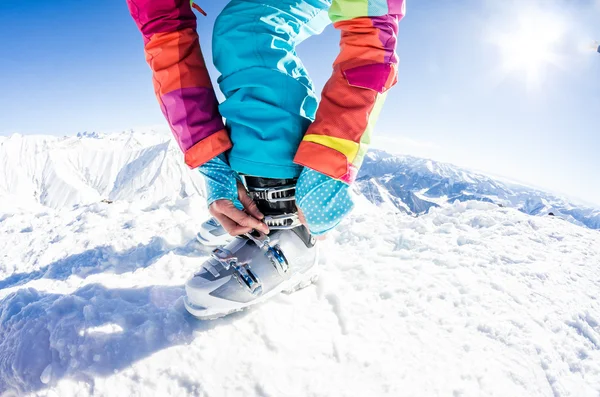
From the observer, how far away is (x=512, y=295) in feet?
5.53

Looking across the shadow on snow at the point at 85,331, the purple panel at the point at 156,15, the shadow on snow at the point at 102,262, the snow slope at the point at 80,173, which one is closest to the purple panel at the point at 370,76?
the purple panel at the point at 156,15

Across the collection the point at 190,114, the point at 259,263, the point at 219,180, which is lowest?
the point at 259,263

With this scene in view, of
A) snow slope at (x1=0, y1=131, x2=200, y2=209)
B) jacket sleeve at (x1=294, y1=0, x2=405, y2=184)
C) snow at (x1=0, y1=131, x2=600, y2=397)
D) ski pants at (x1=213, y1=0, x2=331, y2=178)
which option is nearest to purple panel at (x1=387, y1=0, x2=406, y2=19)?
jacket sleeve at (x1=294, y1=0, x2=405, y2=184)

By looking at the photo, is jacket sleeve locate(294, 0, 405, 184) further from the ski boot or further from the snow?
the snow

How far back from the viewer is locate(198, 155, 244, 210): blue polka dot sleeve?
55.5 inches

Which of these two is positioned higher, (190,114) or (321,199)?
(190,114)

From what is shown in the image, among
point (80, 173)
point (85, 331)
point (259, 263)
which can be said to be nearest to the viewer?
point (85, 331)

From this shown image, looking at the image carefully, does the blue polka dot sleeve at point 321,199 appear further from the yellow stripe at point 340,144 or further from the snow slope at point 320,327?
the snow slope at point 320,327

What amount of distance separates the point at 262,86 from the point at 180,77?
374 mm

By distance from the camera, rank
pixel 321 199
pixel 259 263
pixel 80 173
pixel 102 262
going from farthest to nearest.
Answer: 1. pixel 80 173
2. pixel 102 262
3. pixel 259 263
4. pixel 321 199

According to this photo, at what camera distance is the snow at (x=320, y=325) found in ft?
3.40

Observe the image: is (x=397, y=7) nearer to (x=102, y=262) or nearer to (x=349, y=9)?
(x=349, y=9)

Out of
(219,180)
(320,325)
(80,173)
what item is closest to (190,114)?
(219,180)

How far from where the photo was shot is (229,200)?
1.41 m
